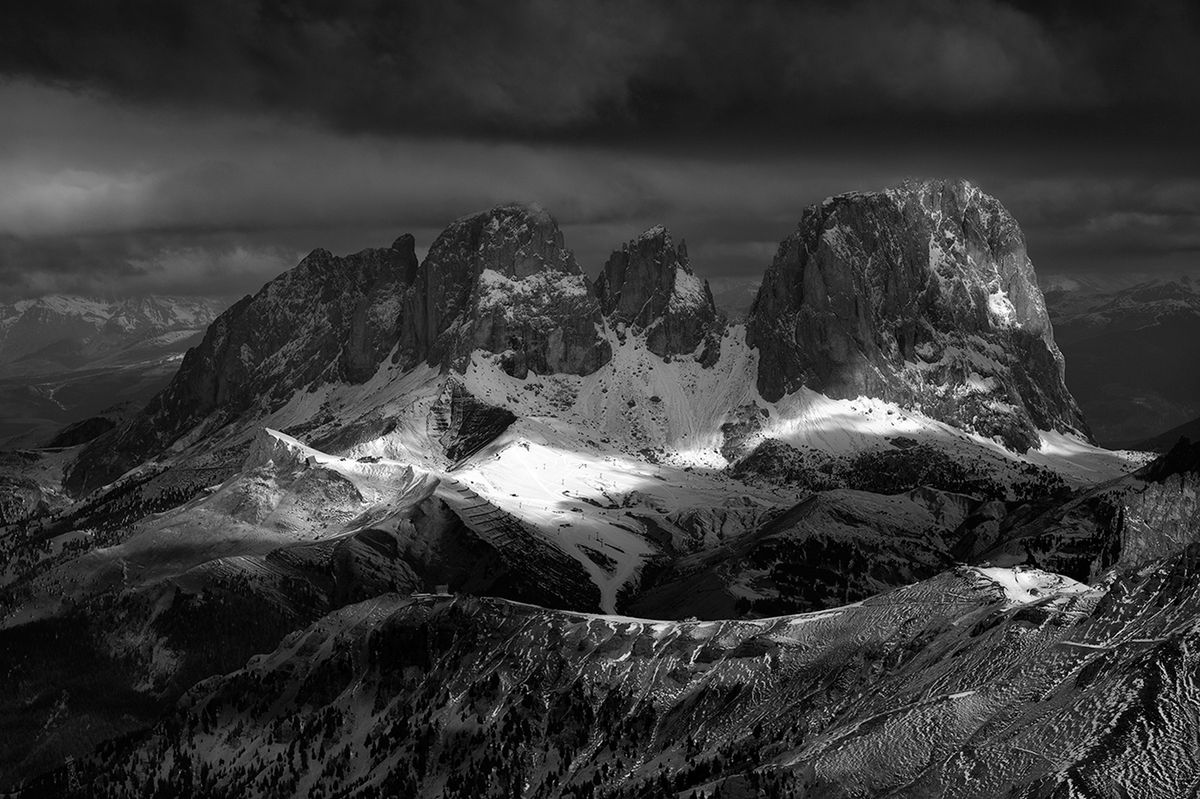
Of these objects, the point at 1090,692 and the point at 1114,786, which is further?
the point at 1090,692

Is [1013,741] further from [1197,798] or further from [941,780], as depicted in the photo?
[1197,798]

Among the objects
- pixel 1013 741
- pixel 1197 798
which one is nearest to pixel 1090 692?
pixel 1013 741

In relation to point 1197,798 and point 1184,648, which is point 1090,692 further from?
point 1197,798

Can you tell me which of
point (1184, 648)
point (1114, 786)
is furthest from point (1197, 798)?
point (1184, 648)

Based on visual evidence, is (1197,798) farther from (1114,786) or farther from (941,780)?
(941,780)

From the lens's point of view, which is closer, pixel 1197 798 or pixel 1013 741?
pixel 1197 798

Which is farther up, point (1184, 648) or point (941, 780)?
point (1184, 648)

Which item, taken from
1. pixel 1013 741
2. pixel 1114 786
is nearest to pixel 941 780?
pixel 1013 741

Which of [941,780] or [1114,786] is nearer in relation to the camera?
[1114,786]
